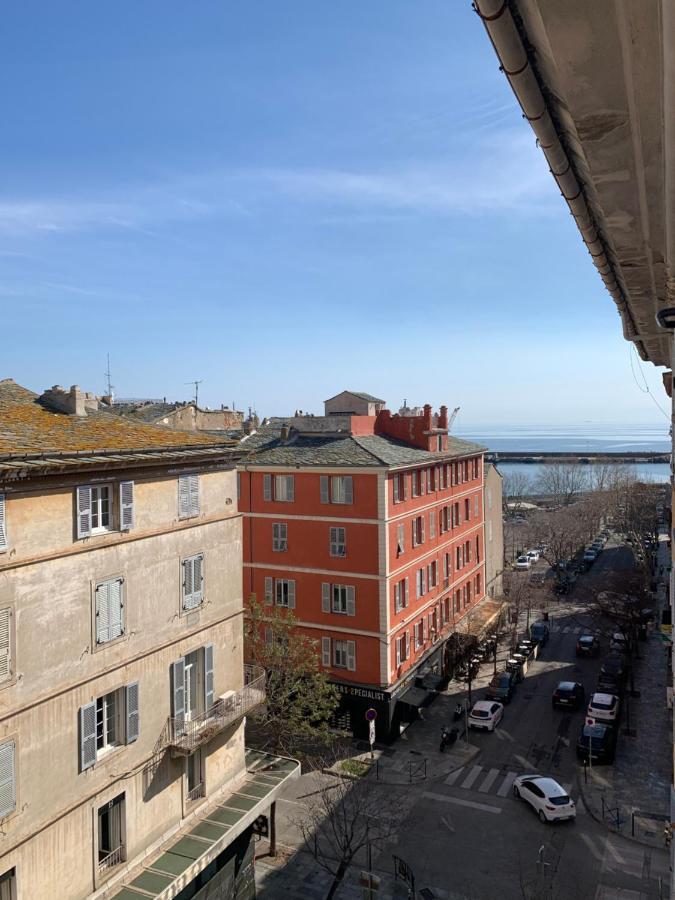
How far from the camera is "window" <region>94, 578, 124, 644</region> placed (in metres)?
16.2

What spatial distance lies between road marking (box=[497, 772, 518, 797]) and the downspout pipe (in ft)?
84.7

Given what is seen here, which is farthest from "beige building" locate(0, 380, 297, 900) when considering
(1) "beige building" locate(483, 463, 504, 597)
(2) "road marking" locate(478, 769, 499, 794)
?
(1) "beige building" locate(483, 463, 504, 597)

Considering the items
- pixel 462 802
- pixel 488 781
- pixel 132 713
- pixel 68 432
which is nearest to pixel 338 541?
pixel 488 781

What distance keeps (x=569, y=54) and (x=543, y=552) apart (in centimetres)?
8190

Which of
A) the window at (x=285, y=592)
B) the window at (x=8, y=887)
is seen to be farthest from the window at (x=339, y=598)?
the window at (x=8, y=887)

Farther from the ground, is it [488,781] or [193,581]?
[193,581]

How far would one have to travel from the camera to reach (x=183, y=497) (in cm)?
1930

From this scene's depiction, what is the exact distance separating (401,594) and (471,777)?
382 inches

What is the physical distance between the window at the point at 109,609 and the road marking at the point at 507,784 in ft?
65.9

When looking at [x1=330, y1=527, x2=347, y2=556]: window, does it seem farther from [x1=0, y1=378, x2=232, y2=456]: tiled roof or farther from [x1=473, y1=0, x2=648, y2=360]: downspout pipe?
[x1=473, y1=0, x2=648, y2=360]: downspout pipe

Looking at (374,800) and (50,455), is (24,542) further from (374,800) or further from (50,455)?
(374,800)

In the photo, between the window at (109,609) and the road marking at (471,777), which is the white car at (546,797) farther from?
the window at (109,609)

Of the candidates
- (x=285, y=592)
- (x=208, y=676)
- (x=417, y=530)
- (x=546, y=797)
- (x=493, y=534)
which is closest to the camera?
(x=208, y=676)

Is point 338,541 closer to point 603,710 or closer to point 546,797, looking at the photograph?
→ point 546,797
